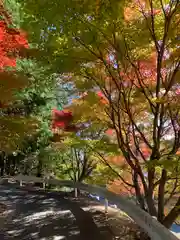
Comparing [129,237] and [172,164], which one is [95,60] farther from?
[129,237]

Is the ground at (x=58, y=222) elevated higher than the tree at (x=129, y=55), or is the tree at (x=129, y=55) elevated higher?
the tree at (x=129, y=55)

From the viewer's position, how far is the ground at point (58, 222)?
6837mm

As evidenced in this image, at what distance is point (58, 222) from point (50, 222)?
199mm

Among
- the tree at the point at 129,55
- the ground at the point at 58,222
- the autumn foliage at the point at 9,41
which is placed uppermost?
the autumn foliage at the point at 9,41

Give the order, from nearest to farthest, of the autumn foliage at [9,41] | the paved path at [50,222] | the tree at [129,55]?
the tree at [129,55]
the paved path at [50,222]
the autumn foliage at [9,41]

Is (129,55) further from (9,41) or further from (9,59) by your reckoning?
(9,59)

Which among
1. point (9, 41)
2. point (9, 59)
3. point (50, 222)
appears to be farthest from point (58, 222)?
point (9, 41)

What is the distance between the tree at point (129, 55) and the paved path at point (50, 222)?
5.11 ft

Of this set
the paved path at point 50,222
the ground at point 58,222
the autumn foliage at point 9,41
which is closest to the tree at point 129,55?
the ground at point 58,222

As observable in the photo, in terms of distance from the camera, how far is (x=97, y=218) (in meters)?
8.49

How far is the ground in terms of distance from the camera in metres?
6.84

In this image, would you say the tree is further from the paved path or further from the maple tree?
the maple tree

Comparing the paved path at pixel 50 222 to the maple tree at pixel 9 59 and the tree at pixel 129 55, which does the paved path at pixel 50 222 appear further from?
the maple tree at pixel 9 59

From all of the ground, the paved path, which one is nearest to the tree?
the ground
